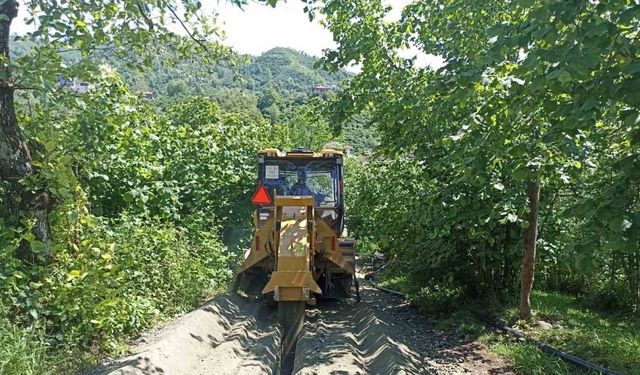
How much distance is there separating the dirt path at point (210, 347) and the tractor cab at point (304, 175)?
9.17 feet

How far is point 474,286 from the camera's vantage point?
937 cm

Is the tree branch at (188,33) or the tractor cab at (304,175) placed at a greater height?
the tree branch at (188,33)

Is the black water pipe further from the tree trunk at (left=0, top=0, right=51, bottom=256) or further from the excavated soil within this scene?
the tree trunk at (left=0, top=0, right=51, bottom=256)

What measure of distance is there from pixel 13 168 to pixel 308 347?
13.1 ft

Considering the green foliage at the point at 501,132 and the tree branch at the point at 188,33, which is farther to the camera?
the tree branch at the point at 188,33

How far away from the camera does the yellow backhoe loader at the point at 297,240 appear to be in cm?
765

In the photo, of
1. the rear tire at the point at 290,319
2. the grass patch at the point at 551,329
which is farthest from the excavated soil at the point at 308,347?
the grass patch at the point at 551,329

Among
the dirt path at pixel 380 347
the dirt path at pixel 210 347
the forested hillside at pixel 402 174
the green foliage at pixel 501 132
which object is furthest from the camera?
the dirt path at pixel 380 347

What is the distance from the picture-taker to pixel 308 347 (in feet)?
22.6

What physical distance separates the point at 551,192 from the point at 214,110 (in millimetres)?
13932

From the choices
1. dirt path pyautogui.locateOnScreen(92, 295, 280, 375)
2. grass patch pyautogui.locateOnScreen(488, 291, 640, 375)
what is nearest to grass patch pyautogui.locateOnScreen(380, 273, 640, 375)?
grass patch pyautogui.locateOnScreen(488, 291, 640, 375)

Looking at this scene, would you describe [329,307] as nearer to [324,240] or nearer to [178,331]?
[324,240]

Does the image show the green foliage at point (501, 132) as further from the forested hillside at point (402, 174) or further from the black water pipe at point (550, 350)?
the black water pipe at point (550, 350)

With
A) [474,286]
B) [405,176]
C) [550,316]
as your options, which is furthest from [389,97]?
[550,316]
